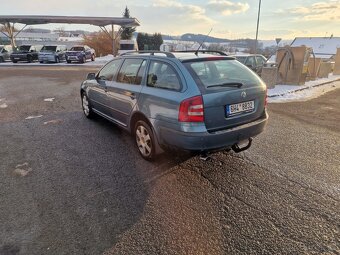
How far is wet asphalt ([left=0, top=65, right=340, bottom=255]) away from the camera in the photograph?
2.48 meters

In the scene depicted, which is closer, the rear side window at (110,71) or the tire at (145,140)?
the tire at (145,140)

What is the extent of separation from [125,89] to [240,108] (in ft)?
6.54

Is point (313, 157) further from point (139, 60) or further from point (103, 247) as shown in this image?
point (103, 247)

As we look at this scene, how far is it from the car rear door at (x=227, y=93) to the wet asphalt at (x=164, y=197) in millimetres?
791

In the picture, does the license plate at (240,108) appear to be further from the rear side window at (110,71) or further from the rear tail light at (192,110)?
the rear side window at (110,71)

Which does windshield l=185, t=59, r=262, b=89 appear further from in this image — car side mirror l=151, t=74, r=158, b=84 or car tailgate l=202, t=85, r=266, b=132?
car side mirror l=151, t=74, r=158, b=84

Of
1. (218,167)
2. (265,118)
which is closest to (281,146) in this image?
(265,118)

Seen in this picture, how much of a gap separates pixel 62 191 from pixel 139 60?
2.38 metres

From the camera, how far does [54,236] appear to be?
8.39ft

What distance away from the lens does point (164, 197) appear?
126 inches

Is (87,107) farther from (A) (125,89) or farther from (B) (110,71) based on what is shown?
(A) (125,89)

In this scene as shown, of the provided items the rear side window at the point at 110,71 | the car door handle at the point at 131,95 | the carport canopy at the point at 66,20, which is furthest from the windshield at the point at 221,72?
the carport canopy at the point at 66,20

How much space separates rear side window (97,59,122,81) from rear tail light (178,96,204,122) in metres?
2.31

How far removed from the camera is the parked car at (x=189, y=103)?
10.9ft
